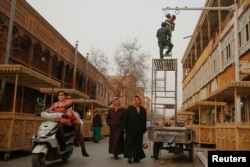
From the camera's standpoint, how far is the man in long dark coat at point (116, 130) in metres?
10.4

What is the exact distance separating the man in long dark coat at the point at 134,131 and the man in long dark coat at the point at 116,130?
702 mm

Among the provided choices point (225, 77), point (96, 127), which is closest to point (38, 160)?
point (96, 127)

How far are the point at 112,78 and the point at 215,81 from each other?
19.3 m

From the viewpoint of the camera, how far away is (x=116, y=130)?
1061 cm

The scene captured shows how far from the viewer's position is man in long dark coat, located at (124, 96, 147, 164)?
9.53m

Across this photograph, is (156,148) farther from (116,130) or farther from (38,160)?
(38,160)

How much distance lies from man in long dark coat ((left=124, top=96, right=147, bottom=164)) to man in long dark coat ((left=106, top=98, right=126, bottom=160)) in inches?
27.6

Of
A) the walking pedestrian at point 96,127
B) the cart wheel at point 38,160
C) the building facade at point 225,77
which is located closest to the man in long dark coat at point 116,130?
the cart wheel at point 38,160

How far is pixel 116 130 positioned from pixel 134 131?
1.09m

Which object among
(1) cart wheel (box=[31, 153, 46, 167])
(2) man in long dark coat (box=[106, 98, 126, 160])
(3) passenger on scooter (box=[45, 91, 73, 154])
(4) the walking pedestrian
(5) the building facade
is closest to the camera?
(1) cart wheel (box=[31, 153, 46, 167])

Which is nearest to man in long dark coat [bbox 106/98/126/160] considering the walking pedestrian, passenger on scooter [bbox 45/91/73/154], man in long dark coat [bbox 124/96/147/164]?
man in long dark coat [bbox 124/96/147/164]

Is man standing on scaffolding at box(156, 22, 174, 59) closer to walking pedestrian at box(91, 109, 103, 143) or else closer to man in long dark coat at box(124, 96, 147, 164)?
man in long dark coat at box(124, 96, 147, 164)

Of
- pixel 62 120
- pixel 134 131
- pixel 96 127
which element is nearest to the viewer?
pixel 62 120

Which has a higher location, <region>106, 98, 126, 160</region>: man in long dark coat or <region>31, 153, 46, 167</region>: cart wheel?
<region>106, 98, 126, 160</region>: man in long dark coat
